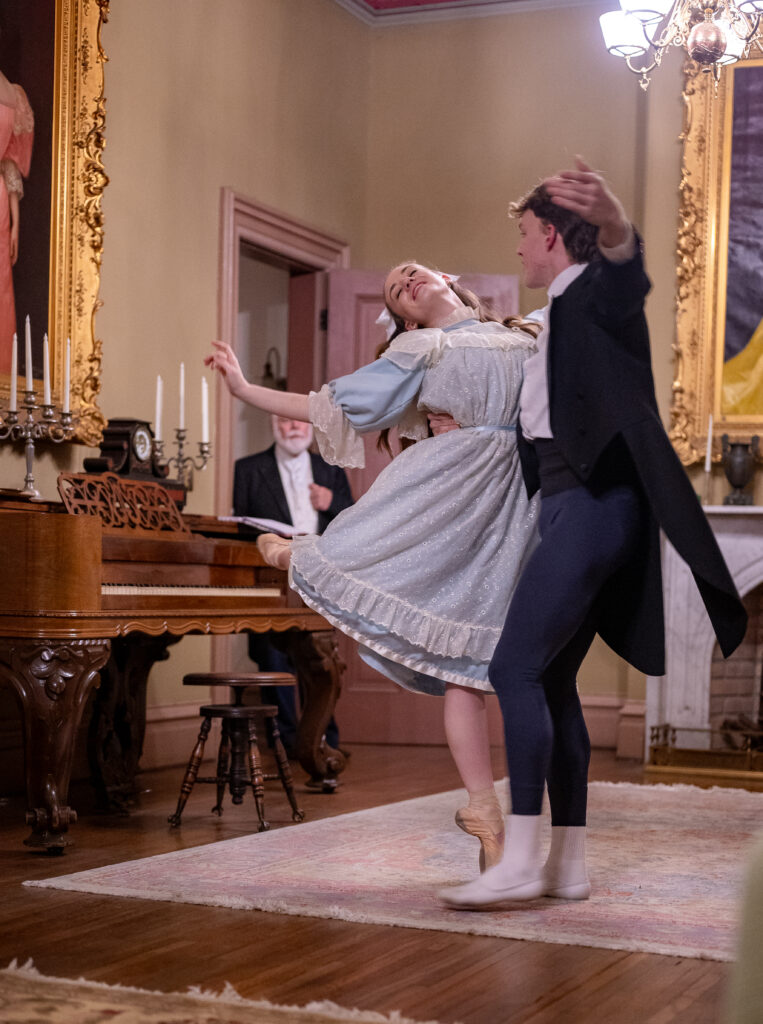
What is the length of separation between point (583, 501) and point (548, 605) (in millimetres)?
224

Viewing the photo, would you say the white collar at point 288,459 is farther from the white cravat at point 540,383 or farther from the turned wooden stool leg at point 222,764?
the white cravat at point 540,383

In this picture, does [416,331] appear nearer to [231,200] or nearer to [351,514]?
[351,514]

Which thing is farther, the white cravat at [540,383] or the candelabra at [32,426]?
the candelabra at [32,426]

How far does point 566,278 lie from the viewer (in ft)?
9.43

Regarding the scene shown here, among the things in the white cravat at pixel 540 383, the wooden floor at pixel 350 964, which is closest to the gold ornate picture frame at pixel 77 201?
the wooden floor at pixel 350 964

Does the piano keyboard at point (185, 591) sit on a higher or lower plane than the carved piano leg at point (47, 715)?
higher

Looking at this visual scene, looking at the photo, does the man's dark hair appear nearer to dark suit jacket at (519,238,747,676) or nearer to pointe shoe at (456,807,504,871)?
Answer: dark suit jacket at (519,238,747,676)

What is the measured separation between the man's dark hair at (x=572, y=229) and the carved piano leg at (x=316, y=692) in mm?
2283

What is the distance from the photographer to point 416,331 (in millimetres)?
3137

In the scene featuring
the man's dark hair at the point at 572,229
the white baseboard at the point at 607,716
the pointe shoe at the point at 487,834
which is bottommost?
the white baseboard at the point at 607,716

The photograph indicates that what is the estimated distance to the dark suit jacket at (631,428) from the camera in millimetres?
2717

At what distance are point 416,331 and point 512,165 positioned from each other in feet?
14.6

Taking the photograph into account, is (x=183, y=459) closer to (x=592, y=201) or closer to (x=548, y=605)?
(x=548, y=605)

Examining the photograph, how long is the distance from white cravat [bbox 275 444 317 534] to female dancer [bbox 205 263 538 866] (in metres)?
3.03
